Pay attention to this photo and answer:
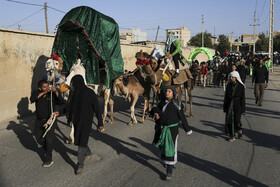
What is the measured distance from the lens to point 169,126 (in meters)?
5.55

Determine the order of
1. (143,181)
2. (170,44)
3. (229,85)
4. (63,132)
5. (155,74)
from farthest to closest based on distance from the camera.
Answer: (170,44) < (155,74) < (63,132) < (229,85) < (143,181)

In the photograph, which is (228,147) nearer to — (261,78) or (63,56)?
(63,56)

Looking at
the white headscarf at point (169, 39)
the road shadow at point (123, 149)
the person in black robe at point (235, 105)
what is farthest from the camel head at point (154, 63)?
the road shadow at point (123, 149)

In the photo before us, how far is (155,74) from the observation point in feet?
33.0

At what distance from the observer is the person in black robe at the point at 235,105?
8117mm

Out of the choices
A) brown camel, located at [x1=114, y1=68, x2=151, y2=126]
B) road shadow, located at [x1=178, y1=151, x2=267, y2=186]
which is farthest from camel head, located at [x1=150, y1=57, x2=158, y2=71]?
road shadow, located at [x1=178, y1=151, x2=267, y2=186]

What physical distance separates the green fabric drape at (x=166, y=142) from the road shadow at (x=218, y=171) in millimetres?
1048

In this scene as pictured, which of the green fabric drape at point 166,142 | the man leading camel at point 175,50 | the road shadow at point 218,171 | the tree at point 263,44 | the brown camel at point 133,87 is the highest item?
the tree at point 263,44

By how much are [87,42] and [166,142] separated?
4857mm

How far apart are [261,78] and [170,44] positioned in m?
4.95

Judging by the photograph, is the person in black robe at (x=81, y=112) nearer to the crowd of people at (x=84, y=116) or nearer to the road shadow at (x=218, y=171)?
the crowd of people at (x=84, y=116)

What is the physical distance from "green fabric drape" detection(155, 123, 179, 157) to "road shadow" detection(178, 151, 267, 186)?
105cm

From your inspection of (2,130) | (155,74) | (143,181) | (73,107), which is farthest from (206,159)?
(2,130)

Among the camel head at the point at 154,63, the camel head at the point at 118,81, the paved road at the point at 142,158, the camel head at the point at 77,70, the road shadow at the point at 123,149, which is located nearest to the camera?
the paved road at the point at 142,158
